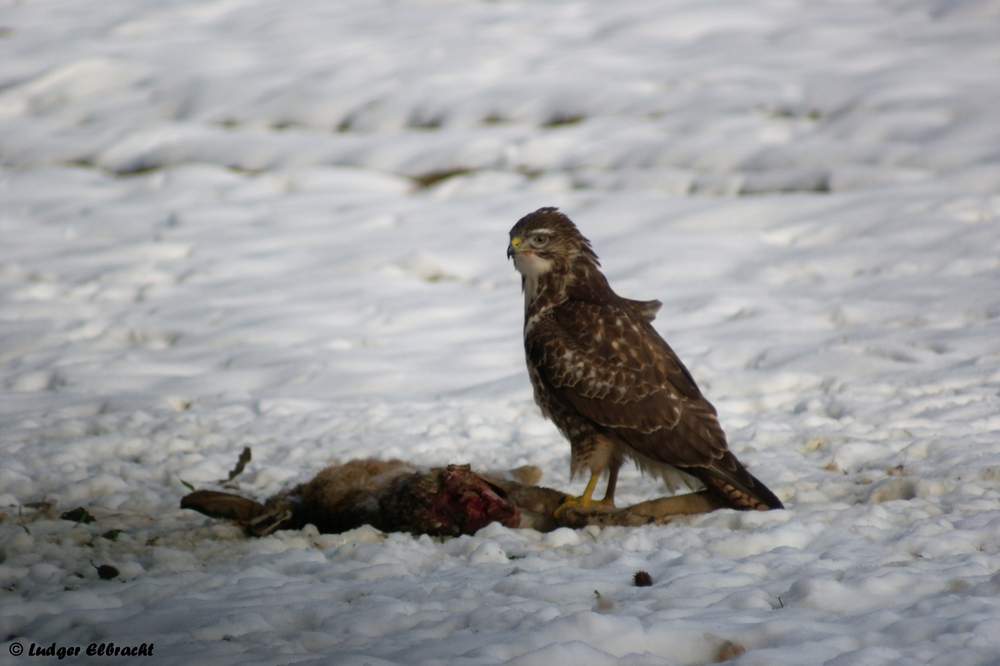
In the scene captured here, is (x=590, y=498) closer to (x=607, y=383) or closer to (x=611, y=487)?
(x=611, y=487)

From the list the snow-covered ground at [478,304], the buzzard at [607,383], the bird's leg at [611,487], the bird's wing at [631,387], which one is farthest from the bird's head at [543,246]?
the snow-covered ground at [478,304]

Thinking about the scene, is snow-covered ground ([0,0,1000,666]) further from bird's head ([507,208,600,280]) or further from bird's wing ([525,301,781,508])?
bird's head ([507,208,600,280])

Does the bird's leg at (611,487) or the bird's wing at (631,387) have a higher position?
the bird's wing at (631,387)

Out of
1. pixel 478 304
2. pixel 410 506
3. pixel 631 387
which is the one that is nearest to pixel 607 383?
pixel 631 387

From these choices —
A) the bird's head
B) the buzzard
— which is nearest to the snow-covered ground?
the buzzard

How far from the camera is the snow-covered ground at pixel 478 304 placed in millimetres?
3105

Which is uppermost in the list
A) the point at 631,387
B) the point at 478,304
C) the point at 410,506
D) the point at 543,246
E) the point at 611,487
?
the point at 543,246

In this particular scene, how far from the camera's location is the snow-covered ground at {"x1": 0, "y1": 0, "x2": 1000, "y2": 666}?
311cm

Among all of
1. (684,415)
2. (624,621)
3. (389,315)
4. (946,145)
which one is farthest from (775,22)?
(624,621)

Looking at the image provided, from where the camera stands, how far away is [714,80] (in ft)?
41.7

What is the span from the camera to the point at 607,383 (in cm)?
487

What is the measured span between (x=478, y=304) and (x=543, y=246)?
3.73 m

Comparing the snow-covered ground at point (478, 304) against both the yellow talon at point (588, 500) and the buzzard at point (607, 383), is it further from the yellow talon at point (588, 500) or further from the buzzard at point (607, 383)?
the buzzard at point (607, 383)

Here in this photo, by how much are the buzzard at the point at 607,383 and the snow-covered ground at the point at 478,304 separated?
0.40 metres
